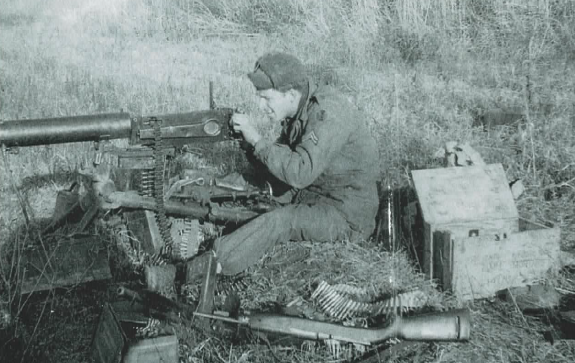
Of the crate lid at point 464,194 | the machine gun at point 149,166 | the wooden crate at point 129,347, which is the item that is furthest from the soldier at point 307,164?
the wooden crate at point 129,347

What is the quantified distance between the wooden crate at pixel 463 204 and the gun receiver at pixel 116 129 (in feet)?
5.34

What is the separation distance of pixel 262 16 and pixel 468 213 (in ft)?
28.7

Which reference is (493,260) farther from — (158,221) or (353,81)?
(353,81)

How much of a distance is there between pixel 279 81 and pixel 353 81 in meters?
4.56

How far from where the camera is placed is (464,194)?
16.6ft

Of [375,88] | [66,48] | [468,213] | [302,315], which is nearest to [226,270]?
[302,315]

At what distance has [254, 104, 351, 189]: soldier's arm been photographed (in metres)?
5.09

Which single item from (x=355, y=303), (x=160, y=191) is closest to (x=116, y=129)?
(x=160, y=191)

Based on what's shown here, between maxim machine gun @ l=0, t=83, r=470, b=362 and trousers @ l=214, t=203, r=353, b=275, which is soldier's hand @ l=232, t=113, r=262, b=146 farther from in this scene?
trousers @ l=214, t=203, r=353, b=275

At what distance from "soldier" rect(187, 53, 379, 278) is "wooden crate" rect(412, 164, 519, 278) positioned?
55 cm

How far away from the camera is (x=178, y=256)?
5379 millimetres

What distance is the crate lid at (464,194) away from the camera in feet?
16.3

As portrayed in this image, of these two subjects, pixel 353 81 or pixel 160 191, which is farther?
pixel 353 81

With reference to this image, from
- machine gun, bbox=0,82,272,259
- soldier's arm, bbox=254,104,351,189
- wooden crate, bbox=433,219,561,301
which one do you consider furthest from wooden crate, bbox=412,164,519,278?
machine gun, bbox=0,82,272,259
